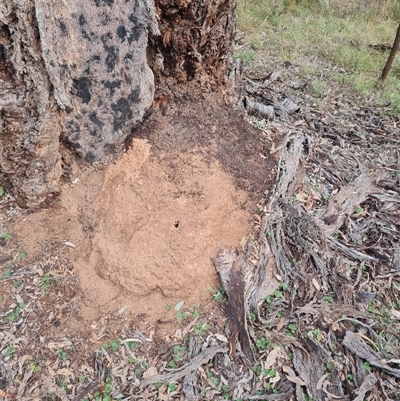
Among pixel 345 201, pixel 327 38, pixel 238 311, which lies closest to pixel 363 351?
pixel 238 311

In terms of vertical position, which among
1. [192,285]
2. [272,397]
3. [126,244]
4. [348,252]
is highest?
[126,244]

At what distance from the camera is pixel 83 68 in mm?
1897

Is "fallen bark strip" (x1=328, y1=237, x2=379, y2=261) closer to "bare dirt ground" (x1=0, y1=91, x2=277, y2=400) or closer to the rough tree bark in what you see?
"bare dirt ground" (x1=0, y1=91, x2=277, y2=400)

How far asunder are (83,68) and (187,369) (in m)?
1.41

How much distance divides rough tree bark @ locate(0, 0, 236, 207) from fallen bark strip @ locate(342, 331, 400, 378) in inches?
57.9

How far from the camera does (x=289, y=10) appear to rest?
247 inches

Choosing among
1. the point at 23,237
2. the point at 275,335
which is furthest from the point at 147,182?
the point at 275,335

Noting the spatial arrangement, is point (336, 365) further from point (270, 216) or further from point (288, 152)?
point (288, 152)

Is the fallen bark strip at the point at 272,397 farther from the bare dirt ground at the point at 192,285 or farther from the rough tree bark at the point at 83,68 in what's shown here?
the rough tree bark at the point at 83,68

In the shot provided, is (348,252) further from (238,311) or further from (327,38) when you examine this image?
(327,38)

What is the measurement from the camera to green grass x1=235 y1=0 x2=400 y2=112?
4.87m

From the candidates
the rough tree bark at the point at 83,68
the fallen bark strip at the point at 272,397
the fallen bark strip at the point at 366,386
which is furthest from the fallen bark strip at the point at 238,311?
the rough tree bark at the point at 83,68

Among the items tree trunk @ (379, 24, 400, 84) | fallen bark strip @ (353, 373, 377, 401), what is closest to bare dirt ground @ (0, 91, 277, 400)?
fallen bark strip @ (353, 373, 377, 401)

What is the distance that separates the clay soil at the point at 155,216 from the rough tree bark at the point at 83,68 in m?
0.12
